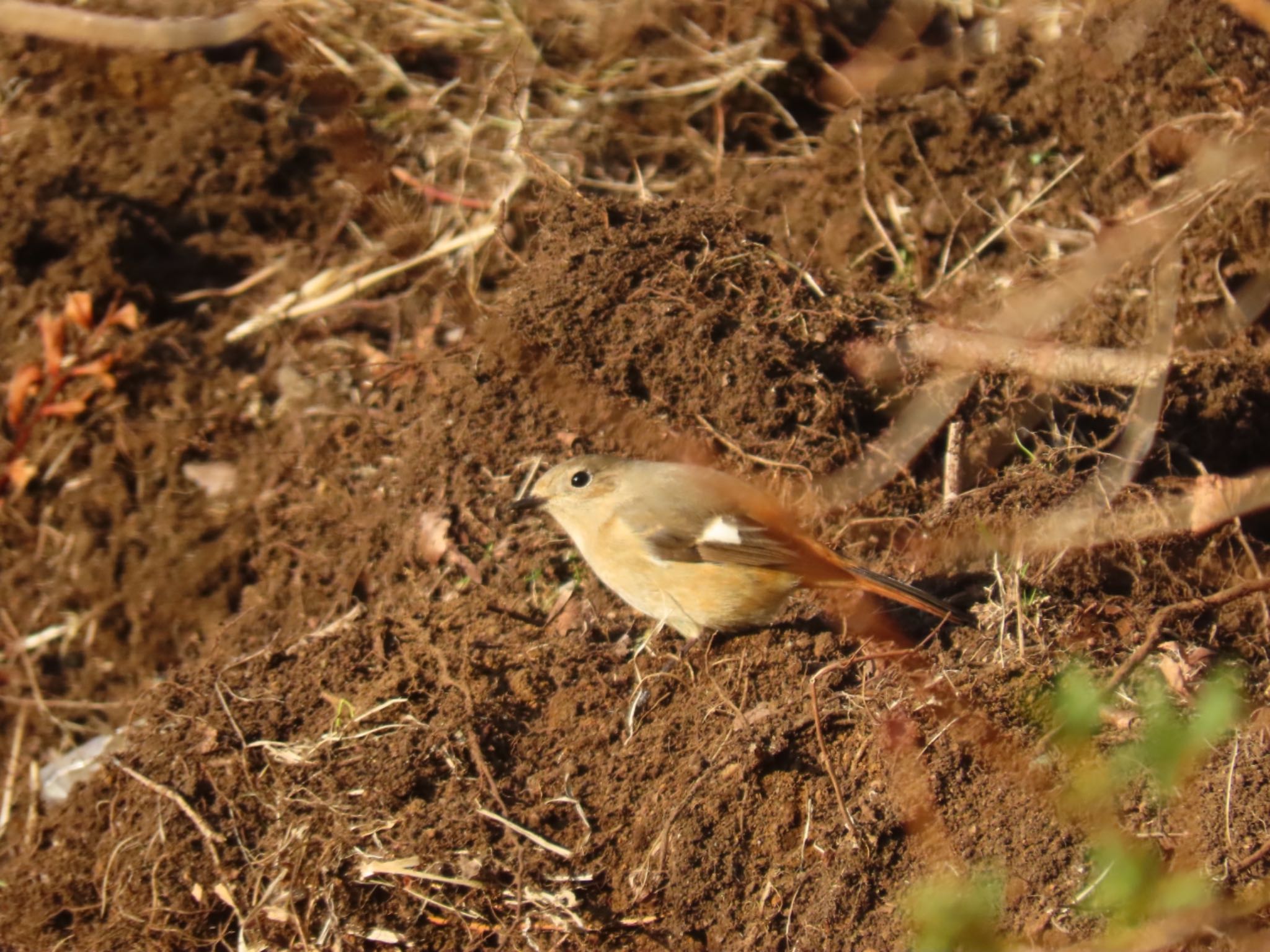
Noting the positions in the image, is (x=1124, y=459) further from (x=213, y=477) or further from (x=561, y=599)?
(x=213, y=477)

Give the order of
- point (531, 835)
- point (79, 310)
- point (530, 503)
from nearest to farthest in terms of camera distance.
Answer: point (531, 835)
point (530, 503)
point (79, 310)

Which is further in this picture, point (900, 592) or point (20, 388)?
point (20, 388)

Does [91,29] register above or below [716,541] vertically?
above

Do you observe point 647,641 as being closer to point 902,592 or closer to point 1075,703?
point 902,592

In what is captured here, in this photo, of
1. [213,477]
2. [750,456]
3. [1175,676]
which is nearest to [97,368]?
[213,477]

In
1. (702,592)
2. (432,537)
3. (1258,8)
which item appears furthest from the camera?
(432,537)

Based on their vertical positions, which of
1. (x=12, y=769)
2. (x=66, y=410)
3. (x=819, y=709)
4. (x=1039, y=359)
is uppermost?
(x=1039, y=359)

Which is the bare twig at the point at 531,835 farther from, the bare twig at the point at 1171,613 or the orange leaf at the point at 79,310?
the orange leaf at the point at 79,310

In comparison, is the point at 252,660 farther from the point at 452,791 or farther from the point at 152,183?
the point at 152,183
